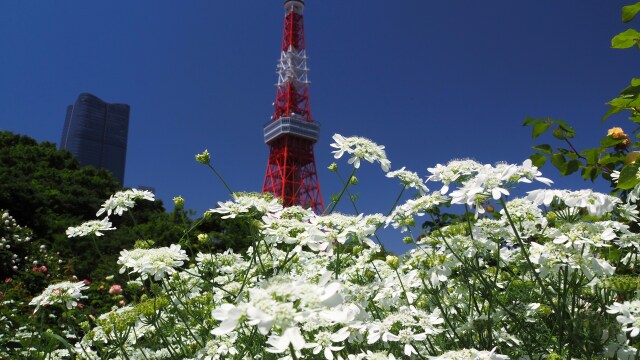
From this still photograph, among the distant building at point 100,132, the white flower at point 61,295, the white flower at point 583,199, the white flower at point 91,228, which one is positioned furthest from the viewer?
the distant building at point 100,132

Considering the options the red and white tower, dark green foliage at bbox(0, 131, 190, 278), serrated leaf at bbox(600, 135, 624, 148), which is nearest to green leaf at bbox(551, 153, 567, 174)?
serrated leaf at bbox(600, 135, 624, 148)

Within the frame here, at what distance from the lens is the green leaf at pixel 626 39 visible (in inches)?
82.0

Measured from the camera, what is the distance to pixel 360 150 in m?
3.00

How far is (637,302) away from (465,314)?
3.56 feet

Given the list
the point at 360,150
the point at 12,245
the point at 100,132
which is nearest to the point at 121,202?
the point at 360,150

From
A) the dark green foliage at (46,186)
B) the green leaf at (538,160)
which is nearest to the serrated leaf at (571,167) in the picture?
the green leaf at (538,160)

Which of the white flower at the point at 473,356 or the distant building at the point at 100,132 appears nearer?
the white flower at the point at 473,356

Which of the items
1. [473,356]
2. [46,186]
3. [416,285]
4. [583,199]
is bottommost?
[473,356]

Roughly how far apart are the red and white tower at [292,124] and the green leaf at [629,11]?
34.8 metres

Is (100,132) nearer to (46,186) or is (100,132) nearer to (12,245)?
(46,186)

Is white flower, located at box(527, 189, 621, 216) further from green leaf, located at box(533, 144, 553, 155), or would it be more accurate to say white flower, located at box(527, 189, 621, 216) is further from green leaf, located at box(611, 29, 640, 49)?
green leaf, located at box(611, 29, 640, 49)

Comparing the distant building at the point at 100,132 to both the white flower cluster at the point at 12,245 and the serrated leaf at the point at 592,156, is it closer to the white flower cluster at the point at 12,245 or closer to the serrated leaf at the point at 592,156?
the white flower cluster at the point at 12,245

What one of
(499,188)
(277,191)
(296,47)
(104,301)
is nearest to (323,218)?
(499,188)

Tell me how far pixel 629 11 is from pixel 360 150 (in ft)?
5.32
